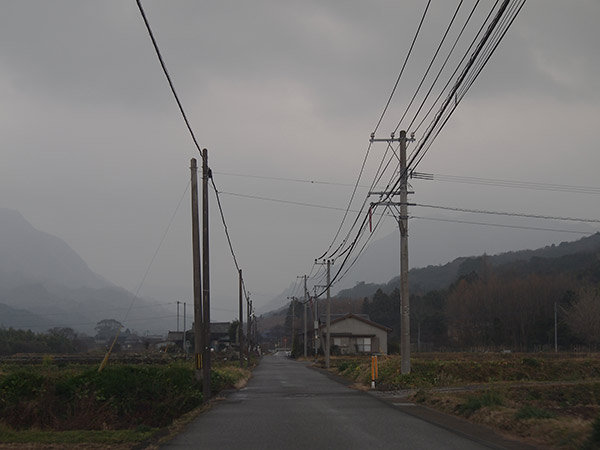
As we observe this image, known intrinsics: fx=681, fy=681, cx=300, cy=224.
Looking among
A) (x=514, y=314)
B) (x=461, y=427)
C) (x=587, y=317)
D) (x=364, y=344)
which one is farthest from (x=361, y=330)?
(x=461, y=427)

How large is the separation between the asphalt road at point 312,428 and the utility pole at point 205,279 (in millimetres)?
941

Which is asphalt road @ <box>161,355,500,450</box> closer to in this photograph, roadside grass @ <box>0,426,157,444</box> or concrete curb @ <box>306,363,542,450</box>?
concrete curb @ <box>306,363,542,450</box>

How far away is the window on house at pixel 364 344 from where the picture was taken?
249 feet

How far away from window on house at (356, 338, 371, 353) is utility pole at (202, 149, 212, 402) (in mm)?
56129

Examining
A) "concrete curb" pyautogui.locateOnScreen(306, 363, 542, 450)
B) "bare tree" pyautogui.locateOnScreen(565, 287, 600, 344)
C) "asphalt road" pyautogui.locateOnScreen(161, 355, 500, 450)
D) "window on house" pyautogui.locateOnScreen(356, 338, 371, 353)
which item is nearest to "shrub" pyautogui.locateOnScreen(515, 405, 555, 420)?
"concrete curb" pyautogui.locateOnScreen(306, 363, 542, 450)

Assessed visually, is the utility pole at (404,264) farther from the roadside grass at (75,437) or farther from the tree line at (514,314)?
the tree line at (514,314)

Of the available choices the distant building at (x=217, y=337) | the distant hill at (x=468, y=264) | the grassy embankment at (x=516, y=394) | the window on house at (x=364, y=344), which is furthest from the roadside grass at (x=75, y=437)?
the distant hill at (x=468, y=264)

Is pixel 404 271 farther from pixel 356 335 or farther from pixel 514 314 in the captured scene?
Answer: pixel 514 314

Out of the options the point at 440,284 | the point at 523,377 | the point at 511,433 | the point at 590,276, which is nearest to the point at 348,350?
the point at 590,276

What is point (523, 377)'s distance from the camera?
29141 mm

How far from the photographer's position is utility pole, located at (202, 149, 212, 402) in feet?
67.6

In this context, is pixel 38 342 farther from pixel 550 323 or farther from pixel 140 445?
pixel 140 445

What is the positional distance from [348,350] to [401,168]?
170 ft

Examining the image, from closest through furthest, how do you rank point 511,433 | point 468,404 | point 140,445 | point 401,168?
1. point 140,445
2. point 511,433
3. point 468,404
4. point 401,168
